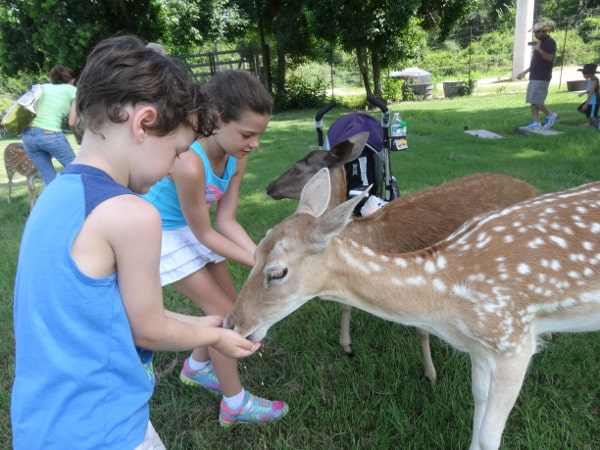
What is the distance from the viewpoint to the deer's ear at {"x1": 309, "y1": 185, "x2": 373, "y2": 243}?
185 cm

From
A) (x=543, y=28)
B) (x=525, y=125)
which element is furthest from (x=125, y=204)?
(x=543, y=28)

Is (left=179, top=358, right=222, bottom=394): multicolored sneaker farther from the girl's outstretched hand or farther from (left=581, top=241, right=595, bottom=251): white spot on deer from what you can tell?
(left=581, top=241, right=595, bottom=251): white spot on deer

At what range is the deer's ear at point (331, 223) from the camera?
1852 millimetres

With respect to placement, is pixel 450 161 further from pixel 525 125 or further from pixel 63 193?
pixel 63 193

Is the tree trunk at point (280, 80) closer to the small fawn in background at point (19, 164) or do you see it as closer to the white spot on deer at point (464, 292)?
the small fawn in background at point (19, 164)

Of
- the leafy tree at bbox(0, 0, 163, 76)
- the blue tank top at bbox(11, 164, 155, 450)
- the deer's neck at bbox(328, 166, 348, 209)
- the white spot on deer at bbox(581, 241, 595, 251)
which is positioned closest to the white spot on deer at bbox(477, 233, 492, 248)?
the white spot on deer at bbox(581, 241, 595, 251)

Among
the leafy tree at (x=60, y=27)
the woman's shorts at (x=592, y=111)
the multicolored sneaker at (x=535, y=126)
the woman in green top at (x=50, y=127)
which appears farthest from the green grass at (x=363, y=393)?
the leafy tree at (x=60, y=27)

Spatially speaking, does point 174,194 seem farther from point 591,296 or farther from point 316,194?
point 591,296

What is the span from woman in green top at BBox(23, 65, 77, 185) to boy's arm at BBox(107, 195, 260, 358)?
191 inches

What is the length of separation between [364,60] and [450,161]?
11940mm

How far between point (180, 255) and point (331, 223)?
89 cm

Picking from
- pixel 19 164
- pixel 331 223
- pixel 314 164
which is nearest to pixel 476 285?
pixel 331 223

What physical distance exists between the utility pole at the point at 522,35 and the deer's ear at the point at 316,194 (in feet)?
90.3

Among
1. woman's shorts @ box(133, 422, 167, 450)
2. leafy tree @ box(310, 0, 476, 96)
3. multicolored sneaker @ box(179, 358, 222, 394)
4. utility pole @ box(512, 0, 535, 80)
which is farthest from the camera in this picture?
utility pole @ box(512, 0, 535, 80)
